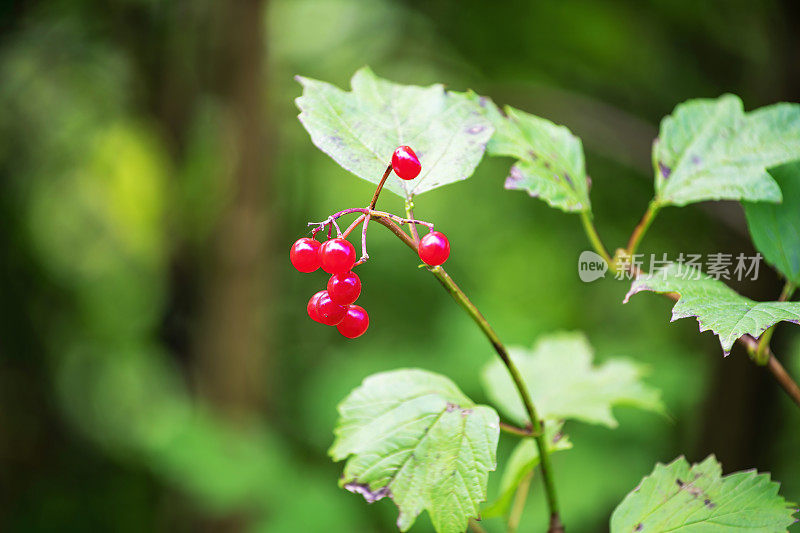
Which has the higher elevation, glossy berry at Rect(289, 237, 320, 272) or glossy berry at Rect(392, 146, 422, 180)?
glossy berry at Rect(392, 146, 422, 180)

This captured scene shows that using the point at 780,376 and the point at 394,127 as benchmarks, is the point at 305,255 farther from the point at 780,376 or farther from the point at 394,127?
the point at 780,376

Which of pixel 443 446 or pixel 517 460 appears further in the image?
pixel 517 460

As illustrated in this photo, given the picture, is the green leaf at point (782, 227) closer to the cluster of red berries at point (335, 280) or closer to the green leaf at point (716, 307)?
the green leaf at point (716, 307)

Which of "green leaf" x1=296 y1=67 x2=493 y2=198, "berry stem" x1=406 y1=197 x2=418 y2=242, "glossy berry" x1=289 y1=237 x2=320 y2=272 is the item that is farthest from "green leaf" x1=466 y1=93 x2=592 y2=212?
"glossy berry" x1=289 y1=237 x2=320 y2=272

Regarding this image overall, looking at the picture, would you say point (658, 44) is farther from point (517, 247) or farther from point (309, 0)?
point (309, 0)

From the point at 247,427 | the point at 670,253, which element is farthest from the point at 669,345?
the point at 247,427

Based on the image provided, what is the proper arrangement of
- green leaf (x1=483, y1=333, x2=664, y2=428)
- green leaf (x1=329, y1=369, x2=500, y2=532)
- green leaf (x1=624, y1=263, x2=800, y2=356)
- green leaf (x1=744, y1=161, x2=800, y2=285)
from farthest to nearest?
green leaf (x1=483, y1=333, x2=664, y2=428) < green leaf (x1=744, y1=161, x2=800, y2=285) < green leaf (x1=329, y1=369, x2=500, y2=532) < green leaf (x1=624, y1=263, x2=800, y2=356)

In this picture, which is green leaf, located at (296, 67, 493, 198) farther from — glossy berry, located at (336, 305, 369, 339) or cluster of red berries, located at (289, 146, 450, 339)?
glossy berry, located at (336, 305, 369, 339)
